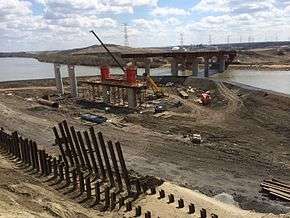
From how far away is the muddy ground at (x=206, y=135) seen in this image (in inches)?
916

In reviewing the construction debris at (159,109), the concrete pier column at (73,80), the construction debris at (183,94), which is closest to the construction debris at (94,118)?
the construction debris at (159,109)

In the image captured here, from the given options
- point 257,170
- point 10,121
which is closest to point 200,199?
point 257,170

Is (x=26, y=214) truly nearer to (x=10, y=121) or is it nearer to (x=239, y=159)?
(x=239, y=159)

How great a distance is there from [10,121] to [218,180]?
22693 millimetres

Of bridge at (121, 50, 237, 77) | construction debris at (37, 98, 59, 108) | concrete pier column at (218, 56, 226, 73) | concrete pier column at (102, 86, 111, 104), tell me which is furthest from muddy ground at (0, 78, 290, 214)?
concrete pier column at (218, 56, 226, 73)

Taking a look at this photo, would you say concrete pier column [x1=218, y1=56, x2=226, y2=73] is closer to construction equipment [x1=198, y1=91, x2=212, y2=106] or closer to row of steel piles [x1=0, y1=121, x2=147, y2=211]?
construction equipment [x1=198, y1=91, x2=212, y2=106]

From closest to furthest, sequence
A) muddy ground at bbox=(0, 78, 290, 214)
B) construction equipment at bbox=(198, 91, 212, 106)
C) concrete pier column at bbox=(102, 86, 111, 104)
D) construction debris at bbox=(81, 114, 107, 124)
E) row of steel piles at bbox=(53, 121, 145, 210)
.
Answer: row of steel piles at bbox=(53, 121, 145, 210), muddy ground at bbox=(0, 78, 290, 214), construction debris at bbox=(81, 114, 107, 124), construction equipment at bbox=(198, 91, 212, 106), concrete pier column at bbox=(102, 86, 111, 104)

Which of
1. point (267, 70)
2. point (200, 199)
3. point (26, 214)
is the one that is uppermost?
point (26, 214)

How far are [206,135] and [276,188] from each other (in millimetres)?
12323

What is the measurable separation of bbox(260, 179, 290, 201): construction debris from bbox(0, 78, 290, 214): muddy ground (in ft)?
1.26

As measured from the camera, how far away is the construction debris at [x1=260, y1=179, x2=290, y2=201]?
1966cm

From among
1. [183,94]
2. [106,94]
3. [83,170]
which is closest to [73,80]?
[106,94]

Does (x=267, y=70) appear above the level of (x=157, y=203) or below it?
below

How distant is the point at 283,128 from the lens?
34.3 meters
